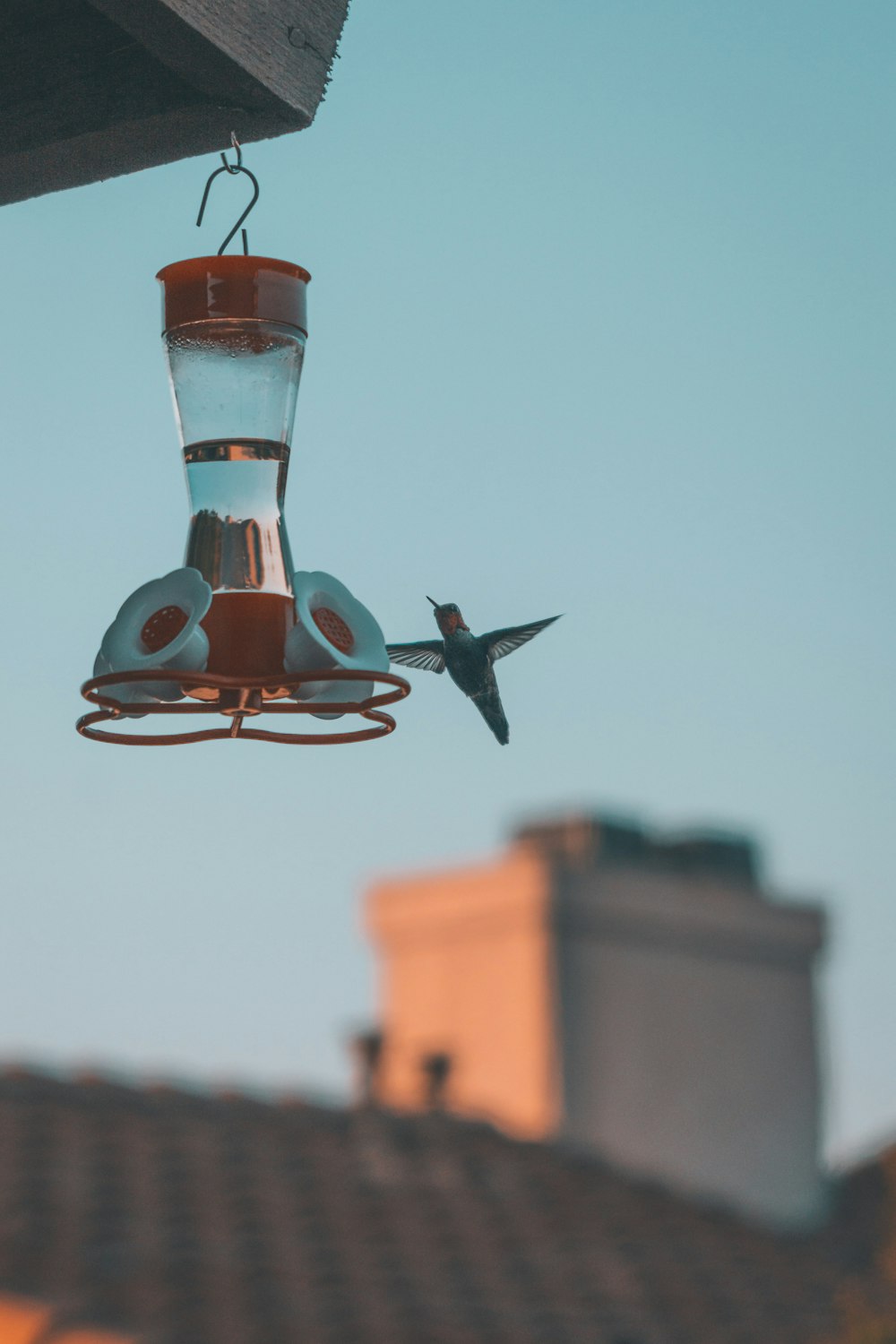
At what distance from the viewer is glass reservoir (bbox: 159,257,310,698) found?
2.80 meters

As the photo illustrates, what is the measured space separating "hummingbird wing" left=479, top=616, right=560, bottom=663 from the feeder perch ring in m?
0.13

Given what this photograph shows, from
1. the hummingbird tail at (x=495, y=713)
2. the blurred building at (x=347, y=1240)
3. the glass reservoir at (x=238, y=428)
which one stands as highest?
the glass reservoir at (x=238, y=428)

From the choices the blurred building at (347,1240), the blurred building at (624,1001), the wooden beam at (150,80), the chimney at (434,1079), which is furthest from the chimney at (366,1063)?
the wooden beam at (150,80)

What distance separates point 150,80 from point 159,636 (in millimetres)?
705

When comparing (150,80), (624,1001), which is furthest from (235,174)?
(624,1001)

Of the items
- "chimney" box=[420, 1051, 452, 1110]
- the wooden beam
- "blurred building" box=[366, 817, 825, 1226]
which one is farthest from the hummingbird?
"blurred building" box=[366, 817, 825, 1226]

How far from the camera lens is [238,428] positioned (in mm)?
2973

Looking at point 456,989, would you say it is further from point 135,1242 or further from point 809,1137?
point 135,1242

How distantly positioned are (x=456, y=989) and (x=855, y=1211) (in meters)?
4.88

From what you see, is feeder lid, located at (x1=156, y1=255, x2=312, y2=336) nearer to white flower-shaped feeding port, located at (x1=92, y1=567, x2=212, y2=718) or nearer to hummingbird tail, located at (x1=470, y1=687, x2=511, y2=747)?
white flower-shaped feeding port, located at (x1=92, y1=567, x2=212, y2=718)

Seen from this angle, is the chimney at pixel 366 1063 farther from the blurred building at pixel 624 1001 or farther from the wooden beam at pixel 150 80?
the wooden beam at pixel 150 80

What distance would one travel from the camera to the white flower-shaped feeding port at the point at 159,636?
2639 millimetres

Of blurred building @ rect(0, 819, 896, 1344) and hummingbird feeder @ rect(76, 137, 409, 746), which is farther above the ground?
hummingbird feeder @ rect(76, 137, 409, 746)

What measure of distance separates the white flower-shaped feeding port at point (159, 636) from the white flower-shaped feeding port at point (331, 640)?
4.9 inches
